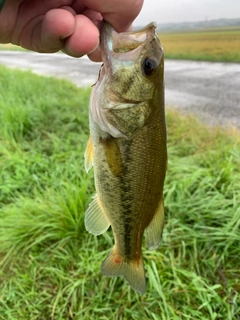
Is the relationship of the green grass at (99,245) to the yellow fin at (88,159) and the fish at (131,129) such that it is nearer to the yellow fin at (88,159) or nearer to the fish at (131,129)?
the fish at (131,129)

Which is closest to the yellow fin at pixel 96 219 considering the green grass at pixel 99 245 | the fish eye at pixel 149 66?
the fish eye at pixel 149 66

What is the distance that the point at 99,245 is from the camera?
2.90 metres

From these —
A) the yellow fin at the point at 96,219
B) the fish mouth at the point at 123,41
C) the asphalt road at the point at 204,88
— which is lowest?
the asphalt road at the point at 204,88

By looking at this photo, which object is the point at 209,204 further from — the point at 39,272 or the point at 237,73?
the point at 237,73

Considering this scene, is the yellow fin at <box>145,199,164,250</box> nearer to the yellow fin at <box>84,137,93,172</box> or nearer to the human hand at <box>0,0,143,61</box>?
the yellow fin at <box>84,137,93,172</box>

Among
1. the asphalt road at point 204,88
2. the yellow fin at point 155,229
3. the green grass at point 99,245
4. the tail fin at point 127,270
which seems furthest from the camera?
the asphalt road at point 204,88

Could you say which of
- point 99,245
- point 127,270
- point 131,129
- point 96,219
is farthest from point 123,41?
point 99,245

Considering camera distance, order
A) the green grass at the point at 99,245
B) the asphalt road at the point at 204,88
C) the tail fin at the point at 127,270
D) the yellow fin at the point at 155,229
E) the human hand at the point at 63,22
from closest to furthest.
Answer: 1. the human hand at the point at 63,22
2. the yellow fin at the point at 155,229
3. the tail fin at the point at 127,270
4. the green grass at the point at 99,245
5. the asphalt road at the point at 204,88

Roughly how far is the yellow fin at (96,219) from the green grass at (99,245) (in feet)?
3.29

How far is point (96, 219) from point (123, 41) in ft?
2.41

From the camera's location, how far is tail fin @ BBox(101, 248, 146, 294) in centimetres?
171

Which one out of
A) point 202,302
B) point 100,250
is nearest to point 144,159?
point 202,302

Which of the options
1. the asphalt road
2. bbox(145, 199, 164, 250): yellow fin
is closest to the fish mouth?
bbox(145, 199, 164, 250): yellow fin

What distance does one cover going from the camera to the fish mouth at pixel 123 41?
1346mm
